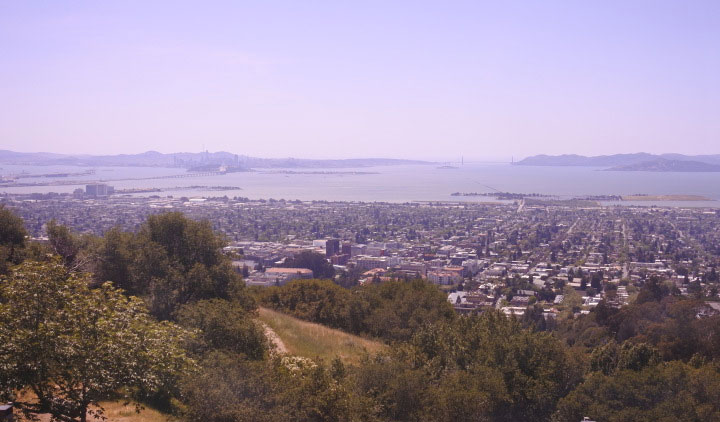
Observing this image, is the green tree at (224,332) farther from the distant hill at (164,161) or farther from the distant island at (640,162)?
the distant island at (640,162)

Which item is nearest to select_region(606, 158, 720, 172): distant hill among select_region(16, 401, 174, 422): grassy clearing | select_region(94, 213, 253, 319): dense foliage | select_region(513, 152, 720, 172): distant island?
select_region(513, 152, 720, 172): distant island

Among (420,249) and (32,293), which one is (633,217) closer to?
(420,249)

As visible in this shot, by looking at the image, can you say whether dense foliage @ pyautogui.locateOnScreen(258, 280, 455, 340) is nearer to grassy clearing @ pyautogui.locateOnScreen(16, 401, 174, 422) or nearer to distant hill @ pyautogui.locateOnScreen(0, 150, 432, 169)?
grassy clearing @ pyautogui.locateOnScreen(16, 401, 174, 422)

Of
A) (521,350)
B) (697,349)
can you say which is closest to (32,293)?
(521,350)

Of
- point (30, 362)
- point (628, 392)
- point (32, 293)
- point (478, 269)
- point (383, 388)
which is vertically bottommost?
point (478, 269)

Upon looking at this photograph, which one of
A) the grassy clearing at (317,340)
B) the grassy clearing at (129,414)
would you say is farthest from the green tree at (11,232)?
the grassy clearing at (129,414)

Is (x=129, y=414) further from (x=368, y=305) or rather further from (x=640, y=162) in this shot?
(x=640, y=162)
